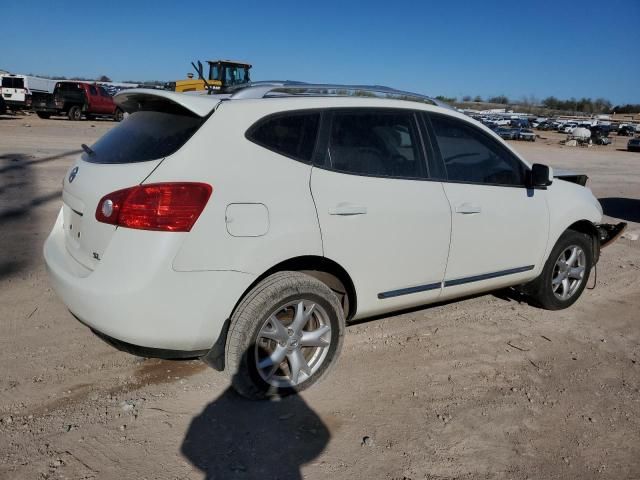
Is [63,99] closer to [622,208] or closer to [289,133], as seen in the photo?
[622,208]

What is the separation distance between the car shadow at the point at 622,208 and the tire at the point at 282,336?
8.34 m

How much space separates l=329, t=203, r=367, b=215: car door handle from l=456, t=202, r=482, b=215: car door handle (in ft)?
2.77

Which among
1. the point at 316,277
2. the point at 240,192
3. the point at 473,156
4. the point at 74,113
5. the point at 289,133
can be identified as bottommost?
the point at 74,113

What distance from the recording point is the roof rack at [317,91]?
329cm

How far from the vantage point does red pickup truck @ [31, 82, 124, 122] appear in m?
26.9

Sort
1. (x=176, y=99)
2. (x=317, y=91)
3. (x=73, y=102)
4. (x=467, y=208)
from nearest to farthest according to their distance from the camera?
(x=176, y=99)
(x=317, y=91)
(x=467, y=208)
(x=73, y=102)

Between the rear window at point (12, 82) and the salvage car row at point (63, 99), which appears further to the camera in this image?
the rear window at point (12, 82)

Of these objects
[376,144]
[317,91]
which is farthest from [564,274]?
[317,91]

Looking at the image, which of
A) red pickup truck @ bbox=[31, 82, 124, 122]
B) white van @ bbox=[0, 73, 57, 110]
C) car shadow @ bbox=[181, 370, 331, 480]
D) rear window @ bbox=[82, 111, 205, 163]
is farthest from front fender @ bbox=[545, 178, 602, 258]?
white van @ bbox=[0, 73, 57, 110]

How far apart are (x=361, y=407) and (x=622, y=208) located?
9875 millimetres

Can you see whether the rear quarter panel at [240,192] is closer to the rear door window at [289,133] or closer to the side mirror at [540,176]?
the rear door window at [289,133]

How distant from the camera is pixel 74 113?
27.5m

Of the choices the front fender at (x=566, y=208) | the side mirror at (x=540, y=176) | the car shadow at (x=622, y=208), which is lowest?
the car shadow at (x=622, y=208)

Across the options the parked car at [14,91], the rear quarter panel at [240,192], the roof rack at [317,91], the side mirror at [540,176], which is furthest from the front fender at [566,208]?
the parked car at [14,91]
